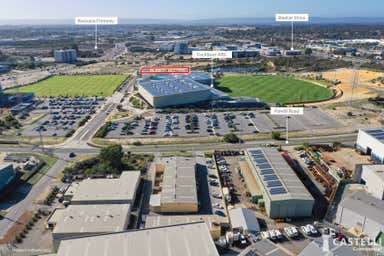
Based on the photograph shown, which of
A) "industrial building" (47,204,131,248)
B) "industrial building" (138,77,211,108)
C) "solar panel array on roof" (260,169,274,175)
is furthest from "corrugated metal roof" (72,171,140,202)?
"industrial building" (138,77,211,108)

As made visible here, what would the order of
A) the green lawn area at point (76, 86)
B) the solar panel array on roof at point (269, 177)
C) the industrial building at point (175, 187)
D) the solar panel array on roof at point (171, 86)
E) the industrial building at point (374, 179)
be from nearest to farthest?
the industrial building at point (175, 187), the industrial building at point (374, 179), the solar panel array on roof at point (269, 177), the solar panel array on roof at point (171, 86), the green lawn area at point (76, 86)

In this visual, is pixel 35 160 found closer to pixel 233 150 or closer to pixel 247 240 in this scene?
pixel 233 150

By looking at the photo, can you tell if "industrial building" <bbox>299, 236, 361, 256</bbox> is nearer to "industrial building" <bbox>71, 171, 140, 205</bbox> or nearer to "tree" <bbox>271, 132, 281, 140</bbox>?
"industrial building" <bbox>71, 171, 140, 205</bbox>

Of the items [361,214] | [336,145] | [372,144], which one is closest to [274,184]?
[361,214]

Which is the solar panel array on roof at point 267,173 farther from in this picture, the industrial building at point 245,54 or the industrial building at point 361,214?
the industrial building at point 245,54

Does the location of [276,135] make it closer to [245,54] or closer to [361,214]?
[361,214]

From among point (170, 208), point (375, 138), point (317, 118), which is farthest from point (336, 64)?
point (170, 208)

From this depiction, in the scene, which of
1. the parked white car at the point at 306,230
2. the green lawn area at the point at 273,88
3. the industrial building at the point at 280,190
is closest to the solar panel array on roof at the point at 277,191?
the industrial building at the point at 280,190
